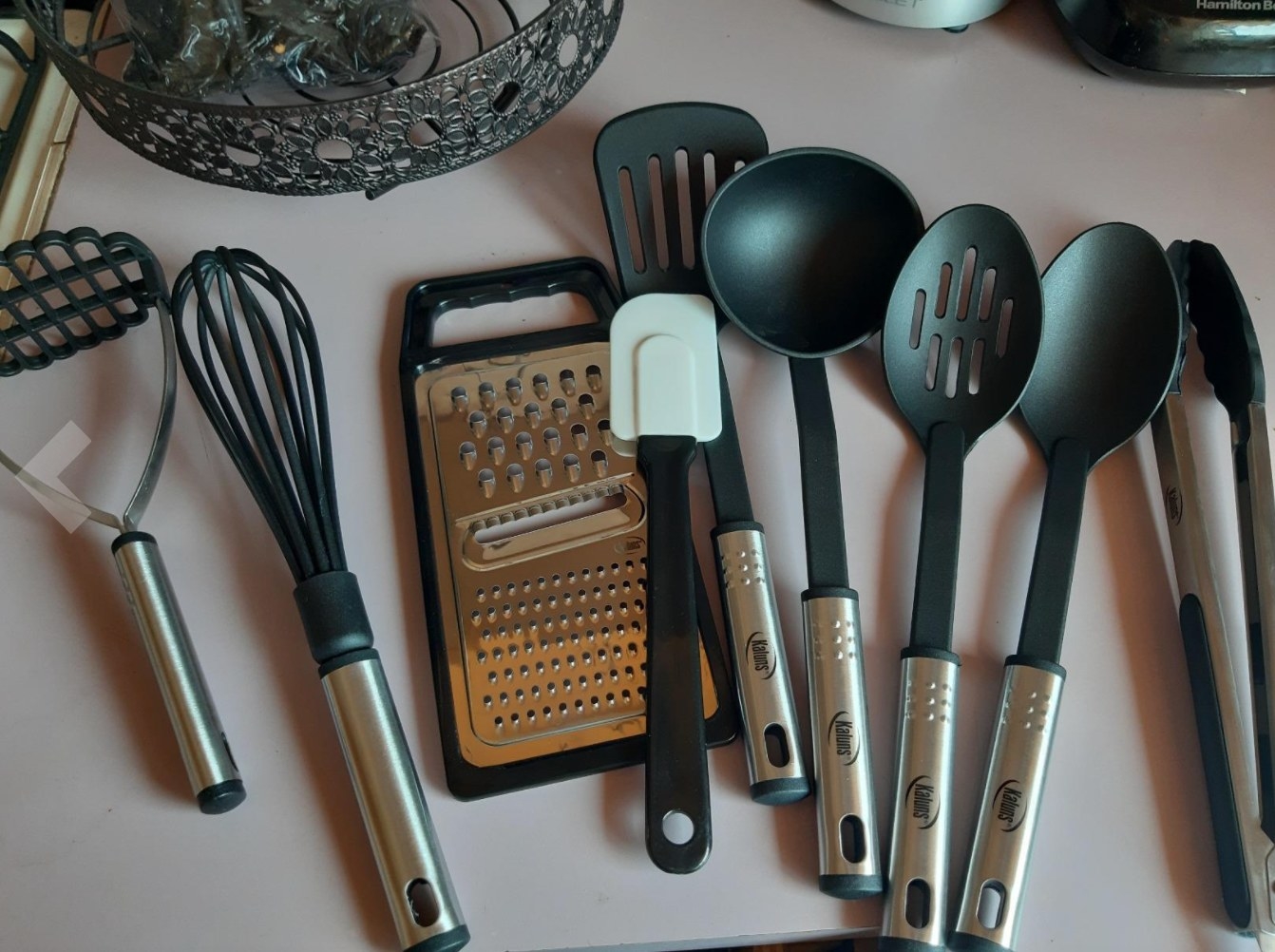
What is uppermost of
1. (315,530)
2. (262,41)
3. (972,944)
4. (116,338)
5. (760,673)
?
A: (262,41)

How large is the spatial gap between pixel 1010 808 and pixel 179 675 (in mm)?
365

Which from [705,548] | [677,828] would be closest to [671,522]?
[705,548]

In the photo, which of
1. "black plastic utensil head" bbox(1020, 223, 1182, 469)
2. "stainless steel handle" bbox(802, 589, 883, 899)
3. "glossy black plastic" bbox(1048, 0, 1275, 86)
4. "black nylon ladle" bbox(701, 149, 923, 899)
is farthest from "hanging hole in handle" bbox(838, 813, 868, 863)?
"glossy black plastic" bbox(1048, 0, 1275, 86)

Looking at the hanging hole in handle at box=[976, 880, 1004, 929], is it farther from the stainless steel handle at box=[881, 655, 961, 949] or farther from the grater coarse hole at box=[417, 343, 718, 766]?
the grater coarse hole at box=[417, 343, 718, 766]

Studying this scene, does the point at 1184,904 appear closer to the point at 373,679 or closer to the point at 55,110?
the point at 373,679

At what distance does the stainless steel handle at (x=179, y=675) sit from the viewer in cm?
44

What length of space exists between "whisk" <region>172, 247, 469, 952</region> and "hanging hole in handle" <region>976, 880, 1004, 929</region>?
212 millimetres

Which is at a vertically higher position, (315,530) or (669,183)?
(669,183)

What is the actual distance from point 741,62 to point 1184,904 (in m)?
0.52

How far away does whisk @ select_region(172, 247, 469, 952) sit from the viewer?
417 millimetres

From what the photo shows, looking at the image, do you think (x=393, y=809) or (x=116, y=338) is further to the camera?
(x=116, y=338)

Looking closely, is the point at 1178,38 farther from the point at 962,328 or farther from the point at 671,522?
the point at 671,522

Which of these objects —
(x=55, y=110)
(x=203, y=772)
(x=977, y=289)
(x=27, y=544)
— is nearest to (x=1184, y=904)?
(x=977, y=289)

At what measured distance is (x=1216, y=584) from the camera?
461mm
